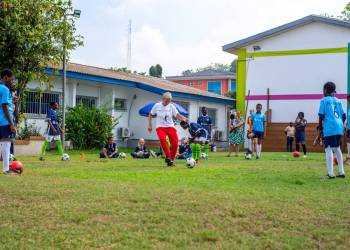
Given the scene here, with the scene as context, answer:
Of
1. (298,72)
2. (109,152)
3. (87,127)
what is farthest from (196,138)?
(298,72)

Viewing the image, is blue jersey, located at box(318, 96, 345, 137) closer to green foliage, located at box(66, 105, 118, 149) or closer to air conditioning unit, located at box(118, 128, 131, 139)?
green foliage, located at box(66, 105, 118, 149)

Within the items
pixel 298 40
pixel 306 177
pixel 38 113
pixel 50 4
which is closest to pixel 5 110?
pixel 306 177

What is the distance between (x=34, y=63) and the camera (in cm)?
1708

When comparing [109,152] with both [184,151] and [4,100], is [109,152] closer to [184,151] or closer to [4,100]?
[184,151]

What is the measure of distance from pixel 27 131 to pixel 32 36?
616 cm

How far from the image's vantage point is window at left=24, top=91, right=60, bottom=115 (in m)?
22.8

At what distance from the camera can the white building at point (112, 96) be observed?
2347cm

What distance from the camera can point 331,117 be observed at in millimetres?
9445

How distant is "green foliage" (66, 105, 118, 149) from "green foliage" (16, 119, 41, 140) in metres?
1.66

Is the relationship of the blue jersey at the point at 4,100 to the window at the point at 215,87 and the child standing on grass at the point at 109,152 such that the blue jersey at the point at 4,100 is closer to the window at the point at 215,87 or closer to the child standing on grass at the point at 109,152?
the child standing on grass at the point at 109,152

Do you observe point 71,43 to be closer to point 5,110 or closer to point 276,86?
point 5,110

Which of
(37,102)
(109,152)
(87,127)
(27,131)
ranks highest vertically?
(37,102)

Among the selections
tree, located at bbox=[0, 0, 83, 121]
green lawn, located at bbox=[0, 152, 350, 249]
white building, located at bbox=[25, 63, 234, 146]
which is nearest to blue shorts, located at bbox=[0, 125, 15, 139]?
green lawn, located at bbox=[0, 152, 350, 249]

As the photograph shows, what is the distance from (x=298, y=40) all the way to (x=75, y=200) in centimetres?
2558
